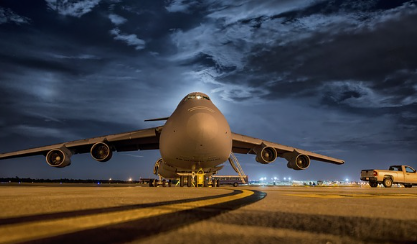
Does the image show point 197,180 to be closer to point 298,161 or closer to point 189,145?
point 189,145

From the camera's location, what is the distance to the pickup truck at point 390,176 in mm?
19547

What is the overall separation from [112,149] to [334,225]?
17541 mm

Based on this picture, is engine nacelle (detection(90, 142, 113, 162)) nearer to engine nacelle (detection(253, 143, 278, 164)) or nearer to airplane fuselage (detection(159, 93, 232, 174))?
airplane fuselage (detection(159, 93, 232, 174))

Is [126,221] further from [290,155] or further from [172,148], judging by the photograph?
[290,155]

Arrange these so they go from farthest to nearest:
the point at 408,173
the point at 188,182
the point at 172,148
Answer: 1. the point at 408,173
2. the point at 188,182
3. the point at 172,148

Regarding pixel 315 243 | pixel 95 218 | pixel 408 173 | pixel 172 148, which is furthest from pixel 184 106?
pixel 408 173

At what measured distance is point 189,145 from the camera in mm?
11258

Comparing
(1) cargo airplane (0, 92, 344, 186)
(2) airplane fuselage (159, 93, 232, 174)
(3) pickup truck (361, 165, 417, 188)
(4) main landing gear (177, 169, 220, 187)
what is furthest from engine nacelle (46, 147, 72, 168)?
(3) pickup truck (361, 165, 417, 188)

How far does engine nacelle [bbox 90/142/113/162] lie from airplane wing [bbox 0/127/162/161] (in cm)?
30

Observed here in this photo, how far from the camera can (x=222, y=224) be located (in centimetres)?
197

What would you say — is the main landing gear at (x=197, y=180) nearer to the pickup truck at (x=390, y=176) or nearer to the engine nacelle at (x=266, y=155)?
the engine nacelle at (x=266, y=155)

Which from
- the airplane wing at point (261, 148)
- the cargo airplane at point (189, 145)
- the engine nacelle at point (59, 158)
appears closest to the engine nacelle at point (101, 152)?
the cargo airplane at point (189, 145)

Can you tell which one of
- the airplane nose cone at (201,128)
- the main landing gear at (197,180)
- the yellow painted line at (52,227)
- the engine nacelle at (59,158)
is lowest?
the yellow painted line at (52,227)

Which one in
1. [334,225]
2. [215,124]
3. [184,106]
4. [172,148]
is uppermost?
[184,106]
